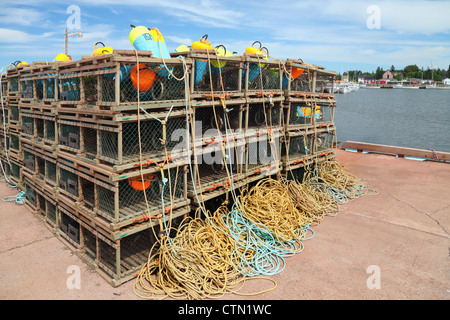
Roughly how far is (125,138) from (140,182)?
1.85 feet

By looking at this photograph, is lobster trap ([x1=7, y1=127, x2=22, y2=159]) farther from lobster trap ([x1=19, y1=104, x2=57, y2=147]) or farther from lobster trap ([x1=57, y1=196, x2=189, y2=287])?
lobster trap ([x1=57, y1=196, x2=189, y2=287])

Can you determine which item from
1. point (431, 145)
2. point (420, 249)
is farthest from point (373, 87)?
point (420, 249)

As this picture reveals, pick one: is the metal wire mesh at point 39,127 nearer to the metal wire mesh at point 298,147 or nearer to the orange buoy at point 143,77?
the orange buoy at point 143,77

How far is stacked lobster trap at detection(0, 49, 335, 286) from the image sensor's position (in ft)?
12.5

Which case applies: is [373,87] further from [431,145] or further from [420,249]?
[420,249]

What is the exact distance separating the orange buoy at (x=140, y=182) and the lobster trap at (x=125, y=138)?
0.22m

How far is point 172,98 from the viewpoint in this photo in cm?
432

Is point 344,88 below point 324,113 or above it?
above

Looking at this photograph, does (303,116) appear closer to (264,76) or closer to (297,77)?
(297,77)

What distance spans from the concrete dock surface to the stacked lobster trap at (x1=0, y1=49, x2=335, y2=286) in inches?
11.8

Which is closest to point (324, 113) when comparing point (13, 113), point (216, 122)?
point (216, 122)

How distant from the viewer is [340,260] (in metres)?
4.39

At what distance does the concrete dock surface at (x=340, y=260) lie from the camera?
3672 millimetres
